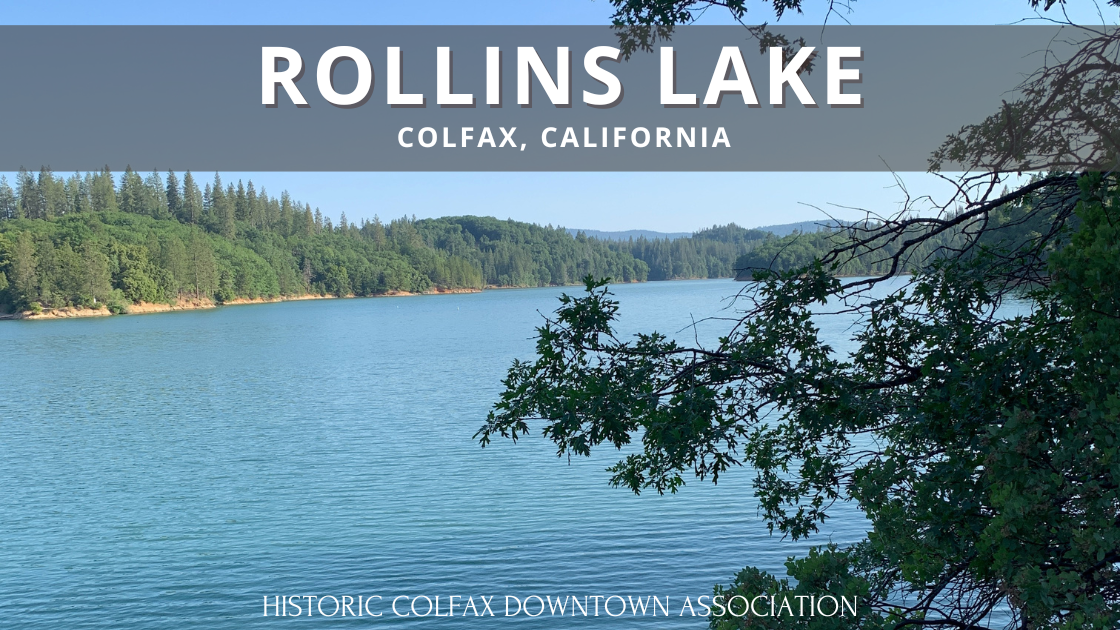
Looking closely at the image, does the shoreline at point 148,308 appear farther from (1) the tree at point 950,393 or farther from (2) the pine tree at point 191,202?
(1) the tree at point 950,393

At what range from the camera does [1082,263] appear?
354 centimetres

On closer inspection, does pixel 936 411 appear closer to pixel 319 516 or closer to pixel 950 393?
pixel 950 393

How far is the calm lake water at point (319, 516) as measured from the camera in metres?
12.9

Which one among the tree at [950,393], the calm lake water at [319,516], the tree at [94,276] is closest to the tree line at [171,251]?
the tree at [94,276]

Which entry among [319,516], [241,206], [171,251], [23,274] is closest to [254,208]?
[241,206]

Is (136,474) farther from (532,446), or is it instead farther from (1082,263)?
(1082,263)

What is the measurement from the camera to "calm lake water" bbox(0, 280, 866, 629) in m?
12.9

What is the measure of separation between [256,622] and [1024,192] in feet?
36.3

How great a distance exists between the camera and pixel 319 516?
17078mm

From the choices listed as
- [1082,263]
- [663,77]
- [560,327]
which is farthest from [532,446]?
[1082,263]

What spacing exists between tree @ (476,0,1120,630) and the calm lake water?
6.80 m

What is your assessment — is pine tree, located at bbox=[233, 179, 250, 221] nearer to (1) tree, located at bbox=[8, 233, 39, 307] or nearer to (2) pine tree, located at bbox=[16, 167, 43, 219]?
(2) pine tree, located at bbox=[16, 167, 43, 219]

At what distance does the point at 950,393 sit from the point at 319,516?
48.1ft

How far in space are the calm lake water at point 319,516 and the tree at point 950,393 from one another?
6.80 metres
